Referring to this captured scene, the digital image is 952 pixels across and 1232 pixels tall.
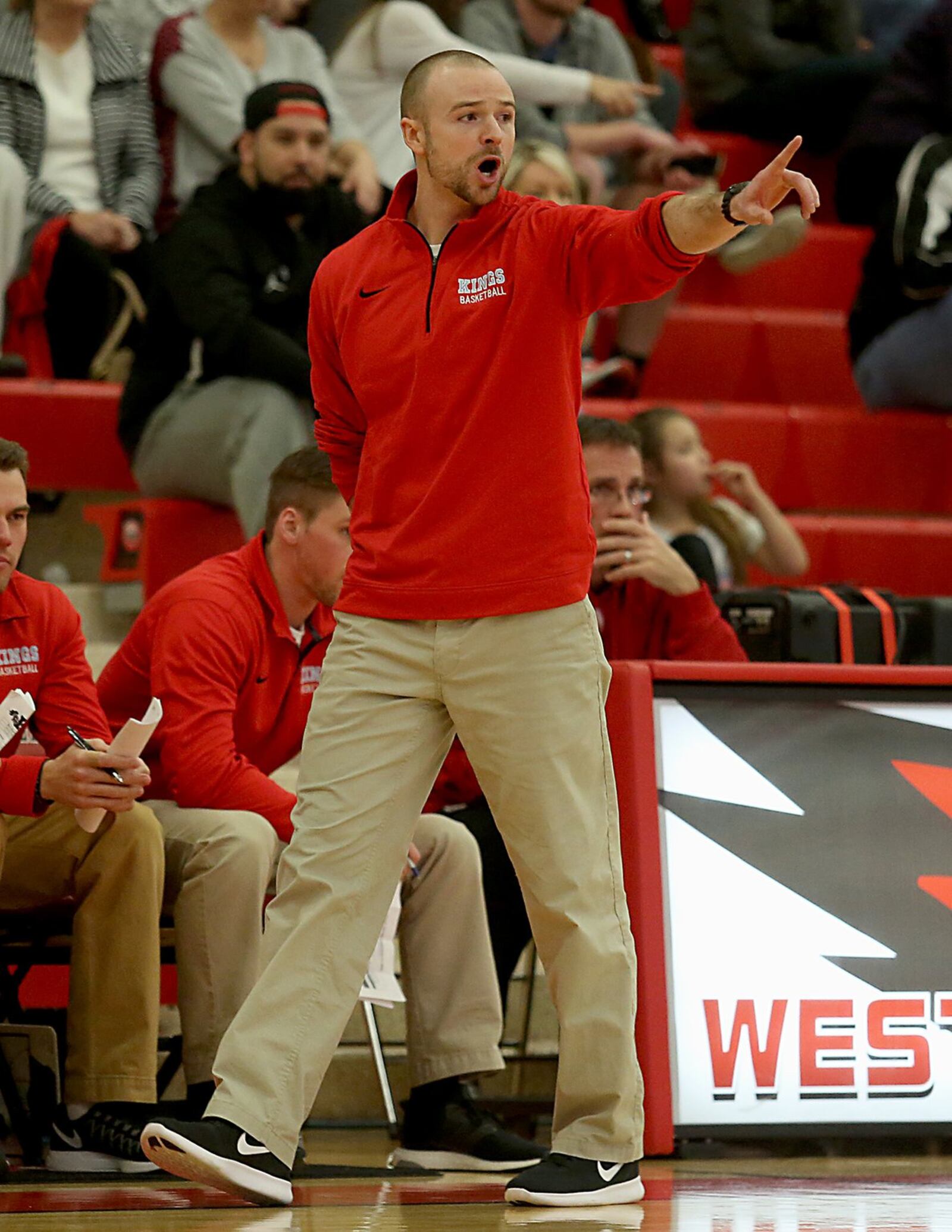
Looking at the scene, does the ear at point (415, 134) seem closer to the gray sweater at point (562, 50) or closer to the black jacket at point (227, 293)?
the black jacket at point (227, 293)

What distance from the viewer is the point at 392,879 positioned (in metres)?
2.87

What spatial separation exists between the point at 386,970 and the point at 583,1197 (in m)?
0.84

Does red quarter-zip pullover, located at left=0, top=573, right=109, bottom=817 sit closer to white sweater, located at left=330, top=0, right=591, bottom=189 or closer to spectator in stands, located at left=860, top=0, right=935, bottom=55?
white sweater, located at left=330, top=0, right=591, bottom=189

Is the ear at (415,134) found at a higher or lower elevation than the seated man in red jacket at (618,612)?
higher

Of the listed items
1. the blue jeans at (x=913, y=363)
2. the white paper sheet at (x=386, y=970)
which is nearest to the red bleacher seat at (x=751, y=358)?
the blue jeans at (x=913, y=363)

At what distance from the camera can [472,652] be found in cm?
280

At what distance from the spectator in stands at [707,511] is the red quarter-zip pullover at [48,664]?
1.66 metres

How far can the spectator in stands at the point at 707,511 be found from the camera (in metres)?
4.97

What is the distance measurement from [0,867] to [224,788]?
448 millimetres

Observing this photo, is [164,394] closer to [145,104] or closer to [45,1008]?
[145,104]

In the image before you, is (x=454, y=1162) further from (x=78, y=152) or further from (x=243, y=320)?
(x=78, y=152)

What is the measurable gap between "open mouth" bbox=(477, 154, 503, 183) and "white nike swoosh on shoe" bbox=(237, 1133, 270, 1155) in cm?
142

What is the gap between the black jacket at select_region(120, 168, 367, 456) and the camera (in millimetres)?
5086

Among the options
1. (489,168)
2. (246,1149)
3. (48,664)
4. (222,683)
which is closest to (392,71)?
(222,683)
